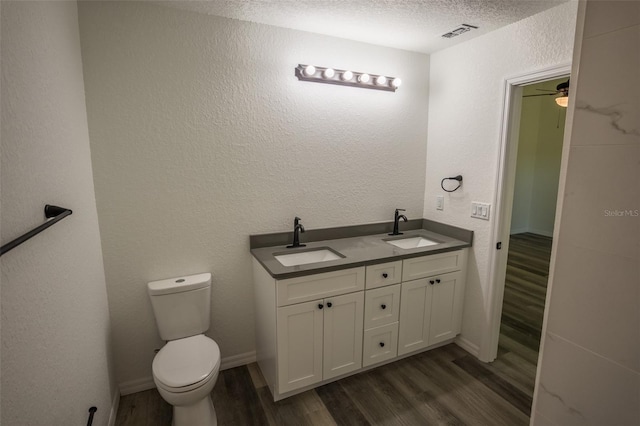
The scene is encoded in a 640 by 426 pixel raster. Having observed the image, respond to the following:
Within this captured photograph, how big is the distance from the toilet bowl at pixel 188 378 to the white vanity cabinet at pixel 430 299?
4.26ft

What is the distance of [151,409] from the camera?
195 cm

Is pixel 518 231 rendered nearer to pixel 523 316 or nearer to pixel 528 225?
pixel 528 225

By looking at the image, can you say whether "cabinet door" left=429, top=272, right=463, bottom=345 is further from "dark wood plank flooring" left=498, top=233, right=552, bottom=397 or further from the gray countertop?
"dark wood plank flooring" left=498, top=233, right=552, bottom=397

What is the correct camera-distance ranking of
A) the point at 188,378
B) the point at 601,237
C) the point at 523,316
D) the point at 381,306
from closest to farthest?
1. the point at 601,237
2. the point at 188,378
3. the point at 381,306
4. the point at 523,316

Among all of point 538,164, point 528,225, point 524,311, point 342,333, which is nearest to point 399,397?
point 342,333

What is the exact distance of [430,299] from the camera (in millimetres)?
2385

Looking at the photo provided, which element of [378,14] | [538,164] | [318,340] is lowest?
[318,340]

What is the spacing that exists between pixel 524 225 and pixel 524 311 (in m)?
3.51

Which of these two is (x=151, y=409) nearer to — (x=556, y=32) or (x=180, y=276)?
(x=180, y=276)

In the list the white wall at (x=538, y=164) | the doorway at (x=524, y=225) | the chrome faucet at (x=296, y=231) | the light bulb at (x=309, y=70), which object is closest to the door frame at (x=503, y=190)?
the doorway at (x=524, y=225)

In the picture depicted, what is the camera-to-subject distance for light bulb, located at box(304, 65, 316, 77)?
7.02 feet

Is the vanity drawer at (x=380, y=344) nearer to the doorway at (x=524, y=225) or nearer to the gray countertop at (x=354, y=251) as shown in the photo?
the gray countertop at (x=354, y=251)

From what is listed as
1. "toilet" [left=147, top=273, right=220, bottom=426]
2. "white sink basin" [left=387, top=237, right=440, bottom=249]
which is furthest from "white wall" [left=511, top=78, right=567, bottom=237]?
"toilet" [left=147, top=273, right=220, bottom=426]

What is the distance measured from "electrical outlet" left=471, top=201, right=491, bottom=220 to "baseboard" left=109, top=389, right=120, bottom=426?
2641 mm
